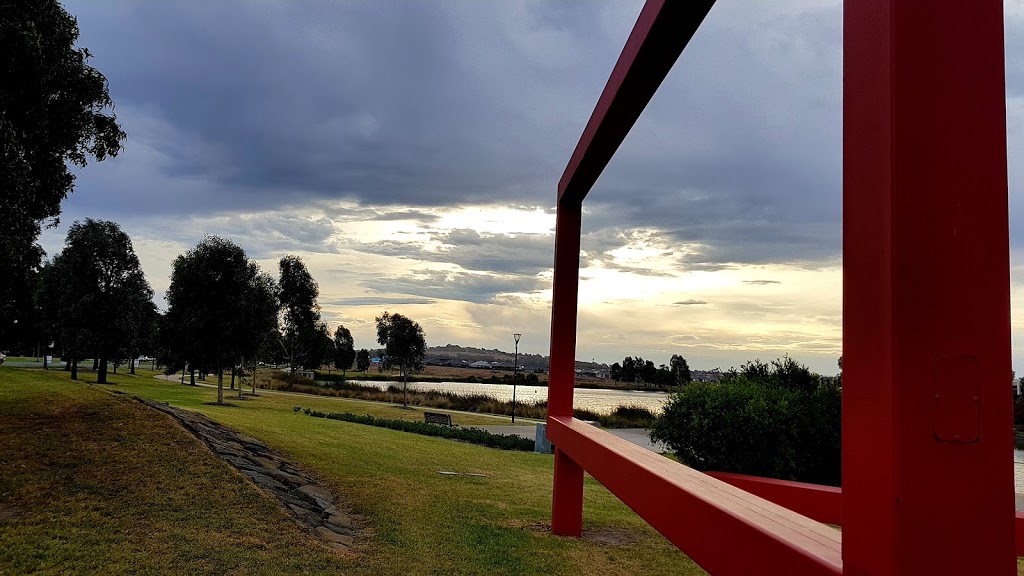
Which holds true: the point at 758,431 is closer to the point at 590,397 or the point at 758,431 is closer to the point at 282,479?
the point at 282,479

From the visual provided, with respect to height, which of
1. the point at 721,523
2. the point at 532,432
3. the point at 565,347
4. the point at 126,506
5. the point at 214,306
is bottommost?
the point at 532,432

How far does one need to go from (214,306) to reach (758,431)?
18.9 meters

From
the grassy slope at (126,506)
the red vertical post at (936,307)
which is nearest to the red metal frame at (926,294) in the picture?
the red vertical post at (936,307)

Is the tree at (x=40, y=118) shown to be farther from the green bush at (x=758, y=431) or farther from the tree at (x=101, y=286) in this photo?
the tree at (x=101, y=286)

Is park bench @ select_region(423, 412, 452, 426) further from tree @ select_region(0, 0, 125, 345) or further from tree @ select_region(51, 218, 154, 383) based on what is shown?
tree @ select_region(51, 218, 154, 383)

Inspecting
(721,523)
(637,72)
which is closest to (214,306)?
(637,72)

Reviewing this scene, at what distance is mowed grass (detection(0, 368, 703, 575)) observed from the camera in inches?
185

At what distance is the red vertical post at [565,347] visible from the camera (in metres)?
5.94

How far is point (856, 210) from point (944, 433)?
18.9 inches

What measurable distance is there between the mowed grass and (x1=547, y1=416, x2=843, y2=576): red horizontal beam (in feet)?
0.48

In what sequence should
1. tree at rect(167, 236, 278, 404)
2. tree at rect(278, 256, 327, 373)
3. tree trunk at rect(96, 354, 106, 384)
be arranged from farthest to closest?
tree at rect(278, 256, 327, 373)
tree trunk at rect(96, 354, 106, 384)
tree at rect(167, 236, 278, 404)

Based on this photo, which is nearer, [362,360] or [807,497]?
[807,497]

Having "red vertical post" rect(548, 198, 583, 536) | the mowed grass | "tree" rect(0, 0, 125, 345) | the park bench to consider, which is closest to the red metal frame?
the mowed grass

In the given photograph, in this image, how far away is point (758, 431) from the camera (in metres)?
7.98
